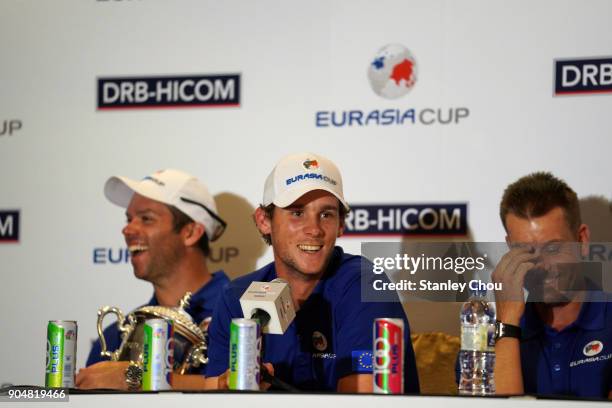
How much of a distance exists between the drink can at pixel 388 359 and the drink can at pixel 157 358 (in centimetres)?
47

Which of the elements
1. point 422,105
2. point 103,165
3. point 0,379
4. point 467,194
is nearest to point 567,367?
point 467,194

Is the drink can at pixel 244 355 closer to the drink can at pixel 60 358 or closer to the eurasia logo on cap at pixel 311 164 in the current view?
the drink can at pixel 60 358

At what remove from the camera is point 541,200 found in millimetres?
3090

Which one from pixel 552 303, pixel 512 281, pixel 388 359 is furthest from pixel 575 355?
pixel 388 359

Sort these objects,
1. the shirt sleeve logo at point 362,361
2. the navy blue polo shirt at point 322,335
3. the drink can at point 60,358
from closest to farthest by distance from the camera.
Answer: the drink can at point 60,358 → the shirt sleeve logo at point 362,361 → the navy blue polo shirt at point 322,335

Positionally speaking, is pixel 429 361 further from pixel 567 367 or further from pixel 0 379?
pixel 0 379

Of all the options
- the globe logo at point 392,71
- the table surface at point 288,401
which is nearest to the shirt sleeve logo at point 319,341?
the table surface at point 288,401

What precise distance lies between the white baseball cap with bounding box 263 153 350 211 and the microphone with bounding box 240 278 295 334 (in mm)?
602

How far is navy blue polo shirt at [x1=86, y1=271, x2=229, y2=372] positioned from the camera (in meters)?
3.42

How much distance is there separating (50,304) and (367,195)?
1275mm

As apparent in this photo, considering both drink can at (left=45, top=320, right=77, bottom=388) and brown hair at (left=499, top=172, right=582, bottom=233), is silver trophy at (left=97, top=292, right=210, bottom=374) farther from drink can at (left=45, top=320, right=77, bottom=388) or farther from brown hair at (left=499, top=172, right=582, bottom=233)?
brown hair at (left=499, top=172, right=582, bottom=233)

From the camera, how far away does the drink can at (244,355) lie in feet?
6.98

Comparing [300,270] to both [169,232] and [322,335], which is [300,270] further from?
[169,232]

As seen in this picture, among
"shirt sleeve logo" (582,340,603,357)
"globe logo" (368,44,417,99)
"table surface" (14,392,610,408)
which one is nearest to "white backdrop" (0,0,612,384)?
"globe logo" (368,44,417,99)
